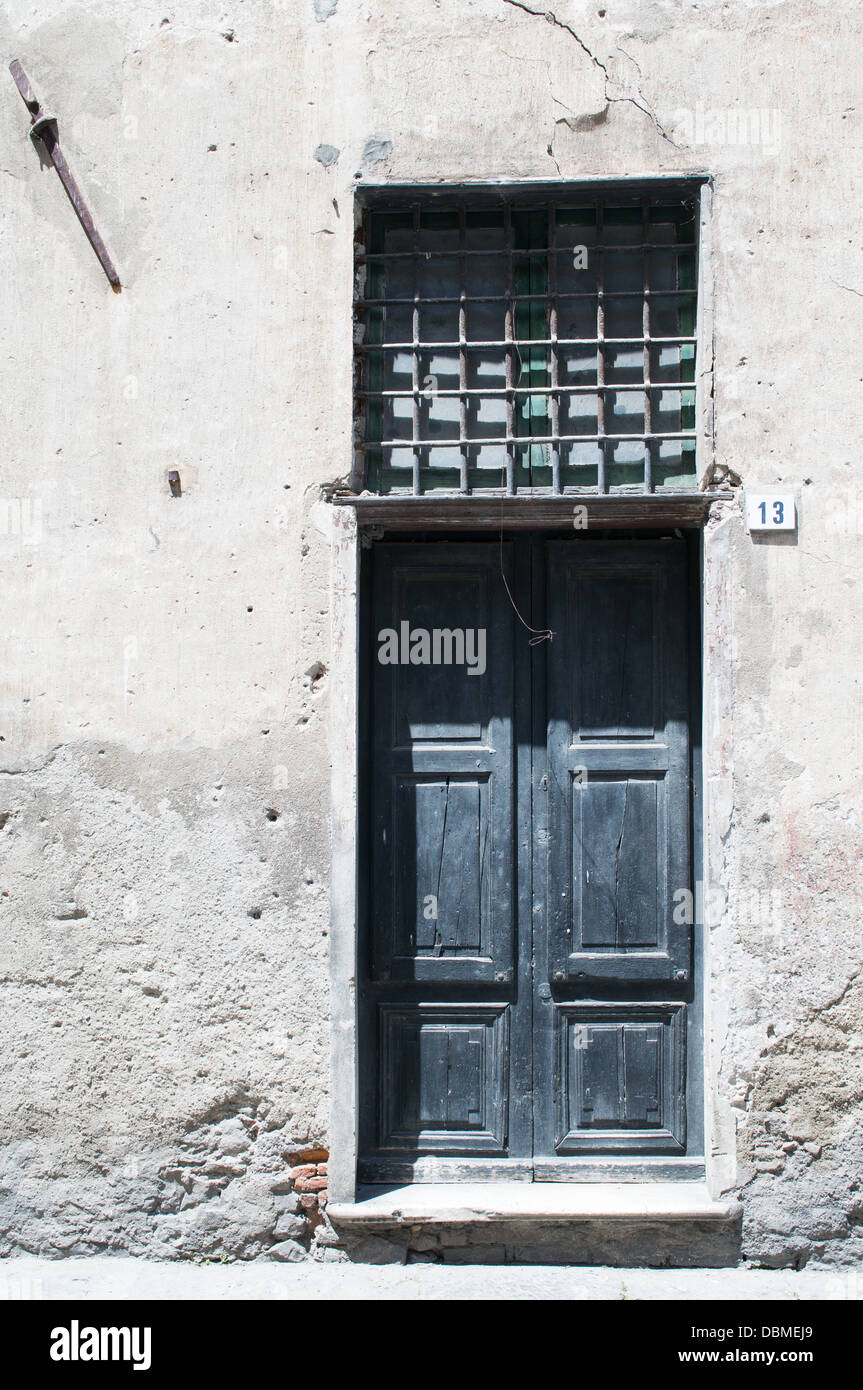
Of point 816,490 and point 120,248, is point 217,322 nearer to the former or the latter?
point 120,248

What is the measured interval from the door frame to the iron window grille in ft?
0.85

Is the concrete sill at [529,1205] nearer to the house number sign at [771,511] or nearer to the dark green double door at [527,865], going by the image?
the dark green double door at [527,865]

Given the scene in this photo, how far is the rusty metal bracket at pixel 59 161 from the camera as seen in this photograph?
3.60 meters

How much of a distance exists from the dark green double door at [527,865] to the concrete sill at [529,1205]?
0.10 m

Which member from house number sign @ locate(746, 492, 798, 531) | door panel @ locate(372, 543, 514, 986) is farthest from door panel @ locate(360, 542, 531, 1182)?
house number sign @ locate(746, 492, 798, 531)

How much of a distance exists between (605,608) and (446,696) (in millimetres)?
725

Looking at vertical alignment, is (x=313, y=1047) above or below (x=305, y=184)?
below

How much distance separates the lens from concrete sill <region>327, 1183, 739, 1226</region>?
337cm

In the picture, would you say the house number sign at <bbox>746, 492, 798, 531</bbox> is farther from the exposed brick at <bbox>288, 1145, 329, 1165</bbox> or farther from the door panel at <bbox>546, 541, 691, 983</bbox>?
the exposed brick at <bbox>288, 1145, 329, 1165</bbox>

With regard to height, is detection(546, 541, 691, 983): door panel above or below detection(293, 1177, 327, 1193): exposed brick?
above

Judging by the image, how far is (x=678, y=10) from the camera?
3570 millimetres

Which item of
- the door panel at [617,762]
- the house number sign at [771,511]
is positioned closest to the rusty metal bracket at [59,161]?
the door panel at [617,762]

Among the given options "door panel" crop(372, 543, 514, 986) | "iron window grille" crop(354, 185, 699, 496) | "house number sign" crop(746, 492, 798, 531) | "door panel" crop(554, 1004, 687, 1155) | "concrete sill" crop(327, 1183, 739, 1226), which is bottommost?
"concrete sill" crop(327, 1183, 739, 1226)

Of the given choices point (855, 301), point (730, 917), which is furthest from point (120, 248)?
point (730, 917)
